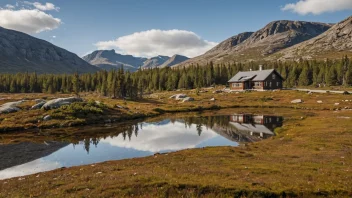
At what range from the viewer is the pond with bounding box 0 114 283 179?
34031mm

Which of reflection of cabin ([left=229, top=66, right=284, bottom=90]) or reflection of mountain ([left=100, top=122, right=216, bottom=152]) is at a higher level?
reflection of cabin ([left=229, top=66, right=284, bottom=90])

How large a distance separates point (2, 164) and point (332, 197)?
36291 mm

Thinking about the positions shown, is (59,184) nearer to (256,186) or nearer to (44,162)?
(256,186)

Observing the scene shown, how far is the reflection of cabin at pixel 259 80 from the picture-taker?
393 feet

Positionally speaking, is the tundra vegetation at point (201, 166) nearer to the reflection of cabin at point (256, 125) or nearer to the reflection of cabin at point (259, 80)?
the reflection of cabin at point (256, 125)

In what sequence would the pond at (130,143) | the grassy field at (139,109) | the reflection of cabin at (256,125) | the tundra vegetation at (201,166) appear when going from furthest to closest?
1. the grassy field at (139,109)
2. the reflection of cabin at (256,125)
3. the pond at (130,143)
4. the tundra vegetation at (201,166)

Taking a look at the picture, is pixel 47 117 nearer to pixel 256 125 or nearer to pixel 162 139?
pixel 162 139

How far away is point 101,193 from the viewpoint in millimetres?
15930

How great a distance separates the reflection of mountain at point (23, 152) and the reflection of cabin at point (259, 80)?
9830 cm

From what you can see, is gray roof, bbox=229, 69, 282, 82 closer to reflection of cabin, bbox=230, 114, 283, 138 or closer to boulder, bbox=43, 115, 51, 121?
reflection of cabin, bbox=230, 114, 283, 138

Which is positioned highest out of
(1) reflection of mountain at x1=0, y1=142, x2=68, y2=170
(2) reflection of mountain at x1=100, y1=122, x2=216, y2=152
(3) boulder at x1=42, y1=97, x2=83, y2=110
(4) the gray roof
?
(4) the gray roof

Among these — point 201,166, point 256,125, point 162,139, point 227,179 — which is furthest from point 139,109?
point 227,179

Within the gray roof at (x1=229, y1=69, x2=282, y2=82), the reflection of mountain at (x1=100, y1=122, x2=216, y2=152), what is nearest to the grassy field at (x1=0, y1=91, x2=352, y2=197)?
the reflection of mountain at (x1=100, y1=122, x2=216, y2=152)

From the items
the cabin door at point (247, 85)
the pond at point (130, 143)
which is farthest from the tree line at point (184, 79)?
the pond at point (130, 143)
